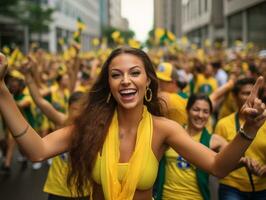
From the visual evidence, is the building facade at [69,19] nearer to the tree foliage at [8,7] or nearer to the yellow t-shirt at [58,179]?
the tree foliage at [8,7]

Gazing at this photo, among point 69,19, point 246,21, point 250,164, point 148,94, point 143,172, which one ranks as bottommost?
point 250,164

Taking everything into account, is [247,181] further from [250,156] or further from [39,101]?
[39,101]

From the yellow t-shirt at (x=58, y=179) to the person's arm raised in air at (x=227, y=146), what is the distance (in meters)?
1.45

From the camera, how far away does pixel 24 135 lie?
2.35m

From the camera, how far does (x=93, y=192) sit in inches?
102

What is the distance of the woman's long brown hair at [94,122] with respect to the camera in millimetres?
2506

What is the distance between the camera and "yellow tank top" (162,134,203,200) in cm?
348

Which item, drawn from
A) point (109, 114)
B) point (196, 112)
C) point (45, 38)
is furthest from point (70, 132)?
point (45, 38)

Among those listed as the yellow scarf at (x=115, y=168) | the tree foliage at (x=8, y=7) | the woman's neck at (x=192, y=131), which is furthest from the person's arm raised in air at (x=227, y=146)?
the tree foliage at (x=8, y=7)

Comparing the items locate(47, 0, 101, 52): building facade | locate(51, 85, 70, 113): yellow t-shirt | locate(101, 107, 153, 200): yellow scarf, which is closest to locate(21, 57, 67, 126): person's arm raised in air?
locate(101, 107, 153, 200): yellow scarf

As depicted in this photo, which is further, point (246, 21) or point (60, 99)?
point (246, 21)

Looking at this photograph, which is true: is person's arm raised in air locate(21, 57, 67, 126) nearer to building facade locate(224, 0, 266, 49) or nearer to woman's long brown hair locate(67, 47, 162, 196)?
woman's long brown hair locate(67, 47, 162, 196)

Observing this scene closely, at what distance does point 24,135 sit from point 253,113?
3.77 feet

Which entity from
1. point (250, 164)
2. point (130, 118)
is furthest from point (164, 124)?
point (250, 164)
